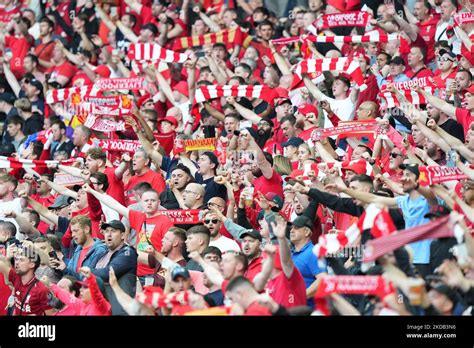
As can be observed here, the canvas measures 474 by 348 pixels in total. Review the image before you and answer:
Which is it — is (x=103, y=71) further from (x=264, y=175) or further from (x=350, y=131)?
(x=350, y=131)

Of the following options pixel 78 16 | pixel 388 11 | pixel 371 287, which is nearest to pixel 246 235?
pixel 371 287

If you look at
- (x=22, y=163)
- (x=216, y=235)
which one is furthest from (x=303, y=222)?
(x=22, y=163)

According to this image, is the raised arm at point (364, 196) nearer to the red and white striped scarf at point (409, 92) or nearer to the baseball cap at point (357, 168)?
the baseball cap at point (357, 168)

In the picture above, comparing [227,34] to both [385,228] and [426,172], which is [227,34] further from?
[385,228]

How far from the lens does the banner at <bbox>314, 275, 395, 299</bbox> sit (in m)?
10.1

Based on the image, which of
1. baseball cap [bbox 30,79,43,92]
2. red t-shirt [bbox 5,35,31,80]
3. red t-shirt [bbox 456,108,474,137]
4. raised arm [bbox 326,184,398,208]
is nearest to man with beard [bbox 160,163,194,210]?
red t-shirt [bbox 456,108,474,137]

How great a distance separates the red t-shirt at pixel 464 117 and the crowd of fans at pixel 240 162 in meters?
0.02

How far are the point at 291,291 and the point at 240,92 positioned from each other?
5934 mm

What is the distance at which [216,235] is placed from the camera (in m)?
13.4

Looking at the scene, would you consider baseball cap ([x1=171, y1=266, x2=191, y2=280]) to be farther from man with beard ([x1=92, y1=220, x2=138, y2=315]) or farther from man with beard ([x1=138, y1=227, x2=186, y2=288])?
man with beard ([x1=138, y1=227, x2=186, y2=288])

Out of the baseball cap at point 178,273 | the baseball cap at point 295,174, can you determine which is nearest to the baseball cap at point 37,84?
the baseball cap at point 295,174

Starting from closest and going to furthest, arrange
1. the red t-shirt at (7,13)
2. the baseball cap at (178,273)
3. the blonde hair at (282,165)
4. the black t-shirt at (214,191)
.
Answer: the baseball cap at (178,273) < the black t-shirt at (214,191) < the blonde hair at (282,165) < the red t-shirt at (7,13)

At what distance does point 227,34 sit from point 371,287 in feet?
33.5

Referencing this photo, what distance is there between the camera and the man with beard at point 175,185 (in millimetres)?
15094
